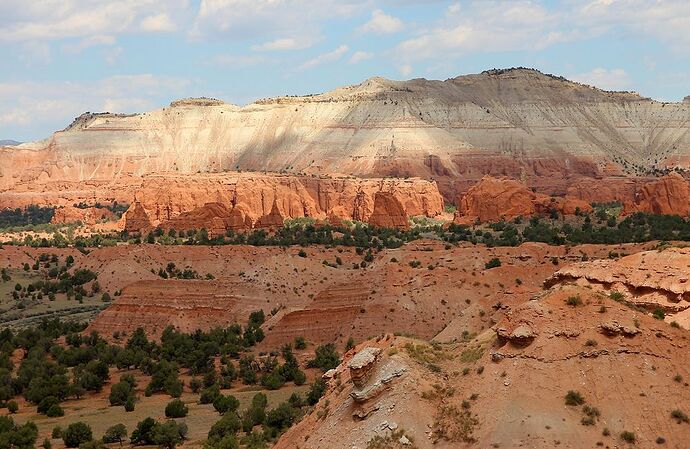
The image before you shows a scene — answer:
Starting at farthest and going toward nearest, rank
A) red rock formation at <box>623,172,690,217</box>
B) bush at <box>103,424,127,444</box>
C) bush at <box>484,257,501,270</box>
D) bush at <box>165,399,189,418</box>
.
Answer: red rock formation at <box>623,172,690,217</box> → bush at <box>484,257,501,270</box> → bush at <box>165,399,189,418</box> → bush at <box>103,424,127,444</box>

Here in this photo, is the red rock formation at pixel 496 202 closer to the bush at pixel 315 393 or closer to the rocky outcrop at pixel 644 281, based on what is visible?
the bush at pixel 315 393

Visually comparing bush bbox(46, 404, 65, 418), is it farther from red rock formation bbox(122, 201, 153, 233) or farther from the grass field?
red rock formation bbox(122, 201, 153, 233)

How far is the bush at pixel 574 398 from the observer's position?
2428 cm

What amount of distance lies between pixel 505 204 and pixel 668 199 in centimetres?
1701

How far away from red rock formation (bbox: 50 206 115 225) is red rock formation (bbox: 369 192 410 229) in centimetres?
4845

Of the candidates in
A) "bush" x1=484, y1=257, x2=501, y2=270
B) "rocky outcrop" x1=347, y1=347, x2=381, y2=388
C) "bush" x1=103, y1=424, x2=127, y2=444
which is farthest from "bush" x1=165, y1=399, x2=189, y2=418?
"bush" x1=484, y1=257, x2=501, y2=270

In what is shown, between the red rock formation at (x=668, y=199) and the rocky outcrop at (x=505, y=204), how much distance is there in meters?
5.91

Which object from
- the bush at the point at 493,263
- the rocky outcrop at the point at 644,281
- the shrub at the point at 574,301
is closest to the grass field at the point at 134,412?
the rocky outcrop at the point at 644,281

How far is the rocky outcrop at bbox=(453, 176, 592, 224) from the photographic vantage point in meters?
110

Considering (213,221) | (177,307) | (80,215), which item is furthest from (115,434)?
(80,215)

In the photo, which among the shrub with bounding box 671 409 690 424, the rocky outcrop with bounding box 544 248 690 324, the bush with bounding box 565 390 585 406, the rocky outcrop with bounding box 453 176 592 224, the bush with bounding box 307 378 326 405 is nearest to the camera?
the shrub with bounding box 671 409 690 424

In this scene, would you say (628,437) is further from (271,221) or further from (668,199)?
(271,221)

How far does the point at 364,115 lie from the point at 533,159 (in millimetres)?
33777

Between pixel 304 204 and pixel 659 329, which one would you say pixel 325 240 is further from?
pixel 659 329
